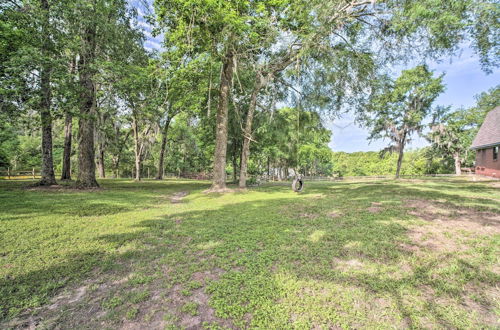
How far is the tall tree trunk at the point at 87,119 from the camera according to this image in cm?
1077

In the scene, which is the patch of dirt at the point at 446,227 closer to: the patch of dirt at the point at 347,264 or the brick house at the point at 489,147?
the patch of dirt at the point at 347,264

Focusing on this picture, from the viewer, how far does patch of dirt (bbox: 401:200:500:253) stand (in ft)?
13.0

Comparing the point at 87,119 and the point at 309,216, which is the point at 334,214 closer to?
the point at 309,216

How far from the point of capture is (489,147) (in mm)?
20797

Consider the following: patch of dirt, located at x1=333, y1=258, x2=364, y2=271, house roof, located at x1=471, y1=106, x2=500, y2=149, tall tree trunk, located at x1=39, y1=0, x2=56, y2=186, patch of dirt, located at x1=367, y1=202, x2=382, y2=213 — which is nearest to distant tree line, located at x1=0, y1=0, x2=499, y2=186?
tall tree trunk, located at x1=39, y1=0, x2=56, y2=186

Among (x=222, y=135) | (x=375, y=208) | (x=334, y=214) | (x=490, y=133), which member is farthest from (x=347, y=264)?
(x=490, y=133)

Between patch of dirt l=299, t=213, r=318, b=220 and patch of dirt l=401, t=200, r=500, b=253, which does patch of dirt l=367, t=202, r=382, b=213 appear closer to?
patch of dirt l=401, t=200, r=500, b=253

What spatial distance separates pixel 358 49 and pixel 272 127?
704 centimetres

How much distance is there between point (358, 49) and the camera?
35.2ft

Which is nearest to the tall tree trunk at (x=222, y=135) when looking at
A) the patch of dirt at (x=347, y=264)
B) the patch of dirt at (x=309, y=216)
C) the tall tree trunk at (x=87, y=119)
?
the patch of dirt at (x=309, y=216)

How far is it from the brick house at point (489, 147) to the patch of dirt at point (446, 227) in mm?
21521

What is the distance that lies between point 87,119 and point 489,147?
33.6 meters

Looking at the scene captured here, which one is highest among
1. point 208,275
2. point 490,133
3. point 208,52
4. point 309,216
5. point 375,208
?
point 208,52

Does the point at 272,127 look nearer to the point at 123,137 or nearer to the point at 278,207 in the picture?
the point at 278,207
